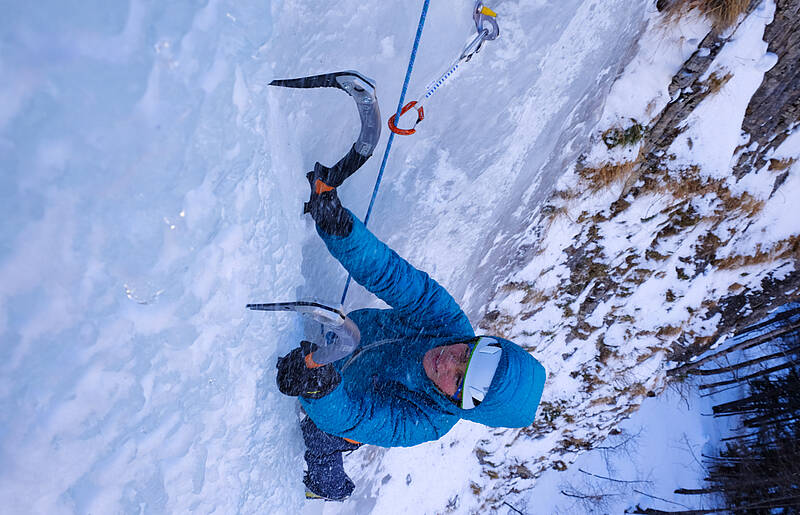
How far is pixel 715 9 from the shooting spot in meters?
2.38

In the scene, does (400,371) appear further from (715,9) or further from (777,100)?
(777,100)

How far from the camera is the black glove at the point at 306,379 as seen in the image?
1267mm

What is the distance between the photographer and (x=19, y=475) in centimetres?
89

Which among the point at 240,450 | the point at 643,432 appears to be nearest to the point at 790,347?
the point at 643,432

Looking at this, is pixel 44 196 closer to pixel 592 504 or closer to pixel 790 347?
pixel 592 504

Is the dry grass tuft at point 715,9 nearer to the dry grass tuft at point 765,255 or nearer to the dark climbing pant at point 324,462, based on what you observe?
the dry grass tuft at point 765,255

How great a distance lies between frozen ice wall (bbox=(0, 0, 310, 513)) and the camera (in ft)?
2.59

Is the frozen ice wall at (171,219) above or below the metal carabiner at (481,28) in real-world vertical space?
below

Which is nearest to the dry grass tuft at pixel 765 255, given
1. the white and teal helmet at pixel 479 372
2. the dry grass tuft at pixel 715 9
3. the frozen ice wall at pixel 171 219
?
the dry grass tuft at pixel 715 9

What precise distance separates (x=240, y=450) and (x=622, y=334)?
3805mm

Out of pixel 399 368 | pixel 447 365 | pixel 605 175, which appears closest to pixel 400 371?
pixel 399 368

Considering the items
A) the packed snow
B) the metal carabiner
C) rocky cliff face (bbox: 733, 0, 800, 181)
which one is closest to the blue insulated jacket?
the packed snow

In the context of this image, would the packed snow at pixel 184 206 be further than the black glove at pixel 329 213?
No

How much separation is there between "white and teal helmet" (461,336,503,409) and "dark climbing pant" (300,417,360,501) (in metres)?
0.65
